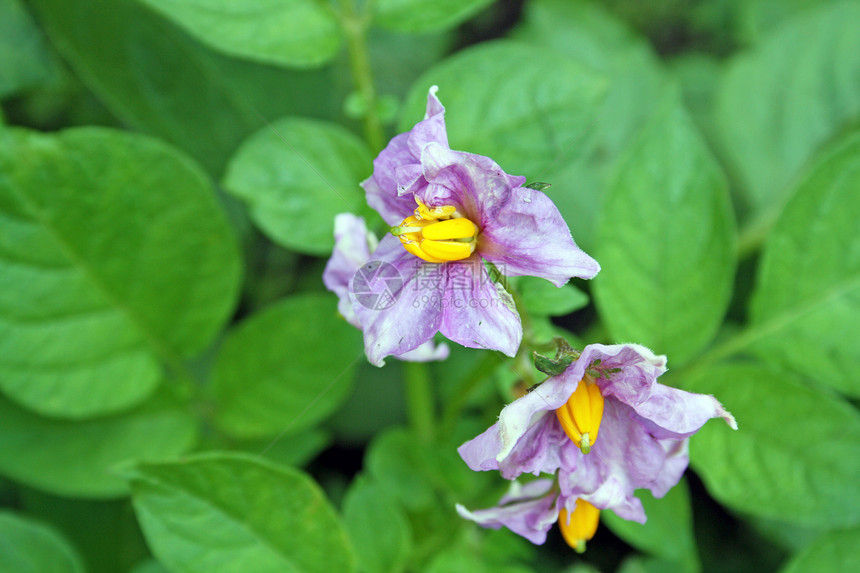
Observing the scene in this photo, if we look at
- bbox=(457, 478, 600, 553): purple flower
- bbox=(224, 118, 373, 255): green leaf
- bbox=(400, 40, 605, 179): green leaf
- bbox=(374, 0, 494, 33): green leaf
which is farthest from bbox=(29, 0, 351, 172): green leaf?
bbox=(457, 478, 600, 553): purple flower

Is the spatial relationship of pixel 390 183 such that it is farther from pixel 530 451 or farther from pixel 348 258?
pixel 530 451

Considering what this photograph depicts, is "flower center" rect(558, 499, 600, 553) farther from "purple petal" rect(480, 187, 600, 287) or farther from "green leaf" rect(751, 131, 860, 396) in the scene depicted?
"green leaf" rect(751, 131, 860, 396)

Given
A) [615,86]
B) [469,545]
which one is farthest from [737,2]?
[469,545]

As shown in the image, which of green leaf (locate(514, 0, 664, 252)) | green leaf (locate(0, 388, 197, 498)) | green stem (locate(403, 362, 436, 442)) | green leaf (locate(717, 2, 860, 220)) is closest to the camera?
green leaf (locate(0, 388, 197, 498))

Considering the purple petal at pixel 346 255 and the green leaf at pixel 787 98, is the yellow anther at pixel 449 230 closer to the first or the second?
the purple petal at pixel 346 255

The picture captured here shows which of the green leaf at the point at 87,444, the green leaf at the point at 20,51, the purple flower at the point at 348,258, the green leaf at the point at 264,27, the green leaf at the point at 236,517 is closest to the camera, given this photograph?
the purple flower at the point at 348,258

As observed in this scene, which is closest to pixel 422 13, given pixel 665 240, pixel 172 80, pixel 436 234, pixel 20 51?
pixel 665 240

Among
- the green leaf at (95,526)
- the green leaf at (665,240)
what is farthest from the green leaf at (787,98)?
the green leaf at (95,526)
